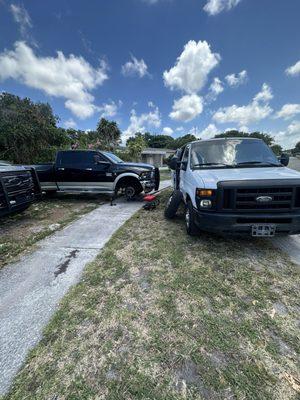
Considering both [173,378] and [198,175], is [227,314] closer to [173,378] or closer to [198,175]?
[173,378]

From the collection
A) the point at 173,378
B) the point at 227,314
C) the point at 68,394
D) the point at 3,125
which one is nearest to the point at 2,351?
the point at 68,394

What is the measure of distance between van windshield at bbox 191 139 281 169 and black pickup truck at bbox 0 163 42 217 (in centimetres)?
412

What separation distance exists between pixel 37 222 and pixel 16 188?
111 centimetres

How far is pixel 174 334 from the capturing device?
81.0 inches

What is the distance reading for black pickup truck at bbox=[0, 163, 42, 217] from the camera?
180 inches

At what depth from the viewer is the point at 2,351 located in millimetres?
1908

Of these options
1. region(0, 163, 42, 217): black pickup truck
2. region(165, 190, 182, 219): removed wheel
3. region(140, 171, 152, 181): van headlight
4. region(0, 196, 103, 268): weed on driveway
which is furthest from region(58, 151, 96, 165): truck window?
region(165, 190, 182, 219): removed wheel

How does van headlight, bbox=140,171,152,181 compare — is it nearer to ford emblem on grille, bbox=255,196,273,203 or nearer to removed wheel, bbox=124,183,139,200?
removed wheel, bbox=124,183,139,200

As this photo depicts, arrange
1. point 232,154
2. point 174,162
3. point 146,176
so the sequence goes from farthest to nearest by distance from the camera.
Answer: point 146,176
point 174,162
point 232,154

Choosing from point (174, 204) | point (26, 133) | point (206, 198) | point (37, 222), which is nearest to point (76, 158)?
point (37, 222)

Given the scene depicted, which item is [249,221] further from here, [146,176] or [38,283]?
[146,176]

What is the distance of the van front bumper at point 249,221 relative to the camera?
329 centimetres

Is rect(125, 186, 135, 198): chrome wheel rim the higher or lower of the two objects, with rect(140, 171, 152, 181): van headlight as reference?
lower

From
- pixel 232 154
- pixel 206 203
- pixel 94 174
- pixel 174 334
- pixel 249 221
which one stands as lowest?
pixel 174 334
